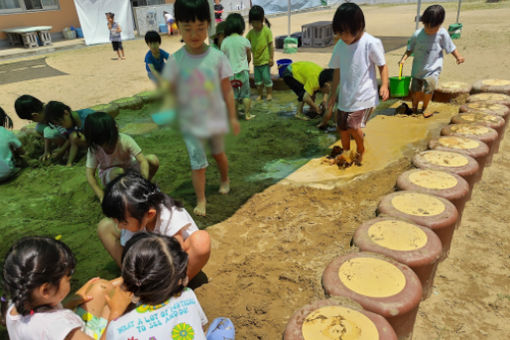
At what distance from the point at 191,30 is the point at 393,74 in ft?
19.8

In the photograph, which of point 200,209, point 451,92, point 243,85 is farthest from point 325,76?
point 200,209

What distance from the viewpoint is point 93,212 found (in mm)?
3396

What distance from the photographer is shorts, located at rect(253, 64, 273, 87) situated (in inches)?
237

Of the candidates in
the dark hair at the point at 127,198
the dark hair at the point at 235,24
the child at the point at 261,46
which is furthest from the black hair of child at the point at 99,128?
the child at the point at 261,46

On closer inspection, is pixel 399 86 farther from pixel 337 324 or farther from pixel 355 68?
pixel 337 324

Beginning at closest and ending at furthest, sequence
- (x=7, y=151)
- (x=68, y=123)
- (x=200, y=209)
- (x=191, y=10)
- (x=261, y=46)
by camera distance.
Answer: (x=191, y=10) < (x=200, y=209) < (x=68, y=123) < (x=7, y=151) < (x=261, y=46)

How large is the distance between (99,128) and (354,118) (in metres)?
2.44

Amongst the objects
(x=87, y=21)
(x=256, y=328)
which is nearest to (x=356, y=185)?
(x=256, y=328)

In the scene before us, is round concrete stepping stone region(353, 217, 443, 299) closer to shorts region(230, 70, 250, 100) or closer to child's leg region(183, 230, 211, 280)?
child's leg region(183, 230, 211, 280)

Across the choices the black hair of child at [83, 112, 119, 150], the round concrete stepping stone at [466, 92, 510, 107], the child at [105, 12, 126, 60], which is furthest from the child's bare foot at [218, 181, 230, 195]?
the child at [105, 12, 126, 60]

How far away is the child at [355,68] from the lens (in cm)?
333

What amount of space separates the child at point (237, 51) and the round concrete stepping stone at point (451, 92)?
3.04 m

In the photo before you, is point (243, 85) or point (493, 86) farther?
point (493, 86)

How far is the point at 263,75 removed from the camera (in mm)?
6105
